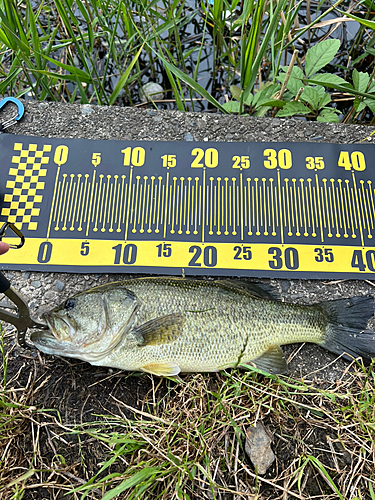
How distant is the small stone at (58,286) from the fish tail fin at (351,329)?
2133mm

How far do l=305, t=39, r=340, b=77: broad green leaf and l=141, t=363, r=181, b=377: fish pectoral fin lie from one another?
2.83 meters

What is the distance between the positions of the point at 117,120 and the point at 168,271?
164 cm

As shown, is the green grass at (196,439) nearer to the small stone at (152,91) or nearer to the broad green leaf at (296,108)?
the broad green leaf at (296,108)

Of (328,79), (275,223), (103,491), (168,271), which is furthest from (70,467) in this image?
(328,79)

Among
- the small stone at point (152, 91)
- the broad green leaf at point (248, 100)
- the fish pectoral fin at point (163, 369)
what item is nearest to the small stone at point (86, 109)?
the small stone at point (152, 91)

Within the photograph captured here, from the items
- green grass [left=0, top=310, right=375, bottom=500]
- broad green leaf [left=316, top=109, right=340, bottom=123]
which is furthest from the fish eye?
broad green leaf [left=316, top=109, right=340, bottom=123]

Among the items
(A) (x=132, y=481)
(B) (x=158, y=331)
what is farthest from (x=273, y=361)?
(A) (x=132, y=481)

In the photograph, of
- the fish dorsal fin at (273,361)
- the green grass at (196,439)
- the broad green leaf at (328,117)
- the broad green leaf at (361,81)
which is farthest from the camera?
the broad green leaf at (328,117)

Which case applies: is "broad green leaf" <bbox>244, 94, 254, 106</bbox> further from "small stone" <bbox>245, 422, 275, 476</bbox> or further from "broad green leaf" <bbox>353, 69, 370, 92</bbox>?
"small stone" <bbox>245, 422, 275, 476</bbox>

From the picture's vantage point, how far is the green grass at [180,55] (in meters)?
3.14

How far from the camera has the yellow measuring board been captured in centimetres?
291

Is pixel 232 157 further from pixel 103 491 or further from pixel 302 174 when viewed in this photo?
pixel 103 491

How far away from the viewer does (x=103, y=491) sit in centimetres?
214

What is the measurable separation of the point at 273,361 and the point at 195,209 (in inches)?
53.7
